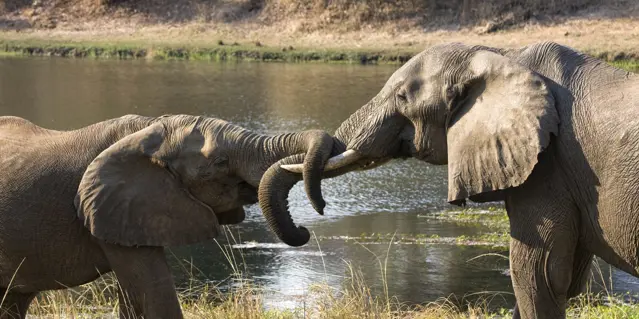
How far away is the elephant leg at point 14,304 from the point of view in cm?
560

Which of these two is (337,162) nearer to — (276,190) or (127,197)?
(276,190)

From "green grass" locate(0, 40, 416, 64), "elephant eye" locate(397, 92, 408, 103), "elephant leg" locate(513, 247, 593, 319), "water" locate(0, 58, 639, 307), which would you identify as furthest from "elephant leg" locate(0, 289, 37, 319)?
"green grass" locate(0, 40, 416, 64)

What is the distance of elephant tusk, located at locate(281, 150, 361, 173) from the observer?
5.02 m

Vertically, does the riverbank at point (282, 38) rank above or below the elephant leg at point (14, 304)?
below

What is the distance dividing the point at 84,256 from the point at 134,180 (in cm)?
48

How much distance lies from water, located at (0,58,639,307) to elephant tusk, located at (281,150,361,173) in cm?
172

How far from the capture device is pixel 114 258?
17.2 ft

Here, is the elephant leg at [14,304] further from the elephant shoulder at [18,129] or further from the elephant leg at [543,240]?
the elephant leg at [543,240]

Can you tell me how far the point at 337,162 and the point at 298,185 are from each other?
8.42m

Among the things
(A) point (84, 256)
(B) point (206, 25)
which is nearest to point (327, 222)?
(A) point (84, 256)

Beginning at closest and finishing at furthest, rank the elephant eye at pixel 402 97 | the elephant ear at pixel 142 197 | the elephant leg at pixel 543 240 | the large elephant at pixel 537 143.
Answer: the large elephant at pixel 537 143 → the elephant leg at pixel 543 240 → the elephant eye at pixel 402 97 → the elephant ear at pixel 142 197

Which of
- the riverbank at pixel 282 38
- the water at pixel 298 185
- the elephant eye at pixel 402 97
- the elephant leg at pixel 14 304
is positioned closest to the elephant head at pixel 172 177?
the elephant eye at pixel 402 97

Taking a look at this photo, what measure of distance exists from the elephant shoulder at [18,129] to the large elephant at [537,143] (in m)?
1.77

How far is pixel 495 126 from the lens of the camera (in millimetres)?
4629
